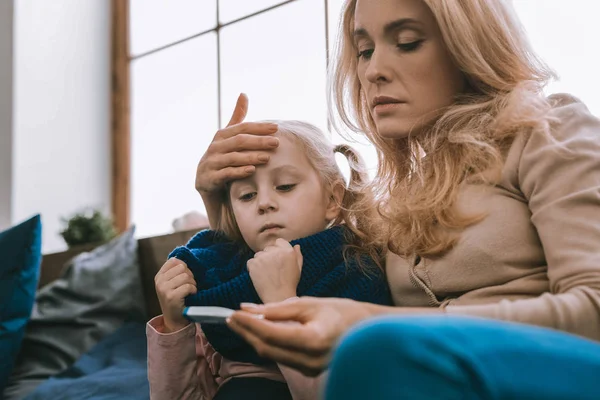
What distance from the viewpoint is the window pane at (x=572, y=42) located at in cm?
182

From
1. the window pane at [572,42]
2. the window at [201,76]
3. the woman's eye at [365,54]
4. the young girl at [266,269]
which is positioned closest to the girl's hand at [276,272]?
the young girl at [266,269]

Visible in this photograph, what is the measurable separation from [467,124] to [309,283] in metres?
0.38

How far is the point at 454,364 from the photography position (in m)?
0.53

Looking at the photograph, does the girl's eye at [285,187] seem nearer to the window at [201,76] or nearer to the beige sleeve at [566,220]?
the beige sleeve at [566,220]

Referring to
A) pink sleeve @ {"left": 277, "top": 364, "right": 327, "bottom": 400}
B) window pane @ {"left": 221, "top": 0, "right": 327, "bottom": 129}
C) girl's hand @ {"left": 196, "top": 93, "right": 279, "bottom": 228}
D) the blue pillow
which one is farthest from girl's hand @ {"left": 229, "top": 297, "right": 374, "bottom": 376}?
window pane @ {"left": 221, "top": 0, "right": 327, "bottom": 129}

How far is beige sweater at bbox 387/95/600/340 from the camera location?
2.88 ft

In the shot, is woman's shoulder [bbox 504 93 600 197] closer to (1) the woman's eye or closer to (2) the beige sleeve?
(2) the beige sleeve

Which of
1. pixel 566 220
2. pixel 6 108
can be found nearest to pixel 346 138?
pixel 566 220

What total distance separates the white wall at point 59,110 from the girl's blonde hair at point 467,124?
2.24 metres

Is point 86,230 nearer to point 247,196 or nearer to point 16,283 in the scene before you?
point 16,283

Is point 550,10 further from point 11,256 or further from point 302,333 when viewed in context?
point 11,256

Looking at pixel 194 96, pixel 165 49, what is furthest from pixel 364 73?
pixel 165 49

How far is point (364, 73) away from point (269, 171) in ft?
0.80

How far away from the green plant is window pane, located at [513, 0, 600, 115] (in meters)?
1.73
